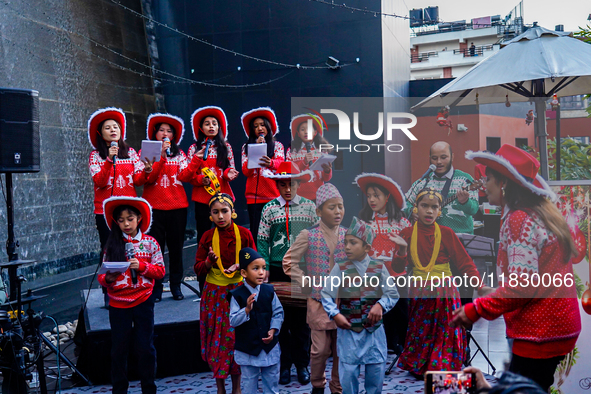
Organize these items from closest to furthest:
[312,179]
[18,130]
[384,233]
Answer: [384,233] < [18,130] < [312,179]

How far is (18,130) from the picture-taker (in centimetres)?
436

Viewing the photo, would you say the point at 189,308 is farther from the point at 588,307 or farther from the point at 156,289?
the point at 588,307

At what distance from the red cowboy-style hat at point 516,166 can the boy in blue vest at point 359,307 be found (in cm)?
94

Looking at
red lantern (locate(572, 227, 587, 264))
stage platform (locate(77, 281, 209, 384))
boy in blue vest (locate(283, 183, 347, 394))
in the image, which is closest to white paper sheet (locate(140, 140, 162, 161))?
stage platform (locate(77, 281, 209, 384))

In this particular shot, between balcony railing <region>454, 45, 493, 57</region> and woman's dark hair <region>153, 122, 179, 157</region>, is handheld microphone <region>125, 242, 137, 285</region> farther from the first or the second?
balcony railing <region>454, 45, 493, 57</region>

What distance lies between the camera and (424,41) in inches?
1847

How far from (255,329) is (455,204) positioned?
167cm

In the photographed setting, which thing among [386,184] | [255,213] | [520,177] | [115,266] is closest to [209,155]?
[255,213]

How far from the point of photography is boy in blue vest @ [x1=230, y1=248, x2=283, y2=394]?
3.42m

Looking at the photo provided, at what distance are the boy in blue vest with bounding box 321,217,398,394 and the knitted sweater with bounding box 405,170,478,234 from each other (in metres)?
0.63

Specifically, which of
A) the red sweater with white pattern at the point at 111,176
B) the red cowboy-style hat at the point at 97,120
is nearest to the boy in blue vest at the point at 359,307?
the red sweater with white pattern at the point at 111,176

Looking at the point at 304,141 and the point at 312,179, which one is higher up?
the point at 304,141

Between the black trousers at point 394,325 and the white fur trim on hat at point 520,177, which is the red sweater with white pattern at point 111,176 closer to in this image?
the black trousers at point 394,325

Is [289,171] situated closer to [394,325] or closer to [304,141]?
[304,141]
